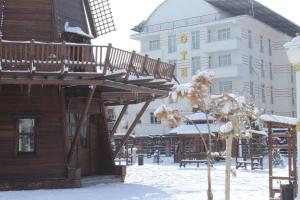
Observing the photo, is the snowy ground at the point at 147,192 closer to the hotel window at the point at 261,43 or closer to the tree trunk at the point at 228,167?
the tree trunk at the point at 228,167

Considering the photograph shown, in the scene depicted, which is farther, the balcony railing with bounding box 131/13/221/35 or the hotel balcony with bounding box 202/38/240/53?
the balcony railing with bounding box 131/13/221/35

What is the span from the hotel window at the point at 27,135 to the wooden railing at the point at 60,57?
6.83ft

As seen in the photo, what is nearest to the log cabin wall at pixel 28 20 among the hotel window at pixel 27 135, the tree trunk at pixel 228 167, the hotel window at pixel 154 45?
the hotel window at pixel 27 135

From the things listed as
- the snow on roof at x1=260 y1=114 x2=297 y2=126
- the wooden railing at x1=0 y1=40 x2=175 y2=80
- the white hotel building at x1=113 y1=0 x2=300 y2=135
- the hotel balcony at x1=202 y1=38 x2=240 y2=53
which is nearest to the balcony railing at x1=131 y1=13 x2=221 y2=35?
the white hotel building at x1=113 y1=0 x2=300 y2=135

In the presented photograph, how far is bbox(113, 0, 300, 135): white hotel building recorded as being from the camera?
48.8 metres

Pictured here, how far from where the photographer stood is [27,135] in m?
17.6

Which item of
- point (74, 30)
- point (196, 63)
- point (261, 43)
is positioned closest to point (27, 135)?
point (74, 30)

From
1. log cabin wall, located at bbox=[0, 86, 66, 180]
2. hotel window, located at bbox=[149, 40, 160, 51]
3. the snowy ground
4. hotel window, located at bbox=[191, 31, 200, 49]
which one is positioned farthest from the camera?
hotel window, located at bbox=[149, 40, 160, 51]

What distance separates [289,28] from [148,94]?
4084 cm

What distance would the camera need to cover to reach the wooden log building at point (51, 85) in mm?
15813

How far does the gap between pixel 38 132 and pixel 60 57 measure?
3.04 metres

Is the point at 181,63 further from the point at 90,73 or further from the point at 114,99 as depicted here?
the point at 90,73

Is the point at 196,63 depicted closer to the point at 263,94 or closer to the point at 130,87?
the point at 263,94

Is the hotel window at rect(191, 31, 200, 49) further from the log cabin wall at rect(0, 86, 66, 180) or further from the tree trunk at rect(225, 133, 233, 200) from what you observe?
the tree trunk at rect(225, 133, 233, 200)
